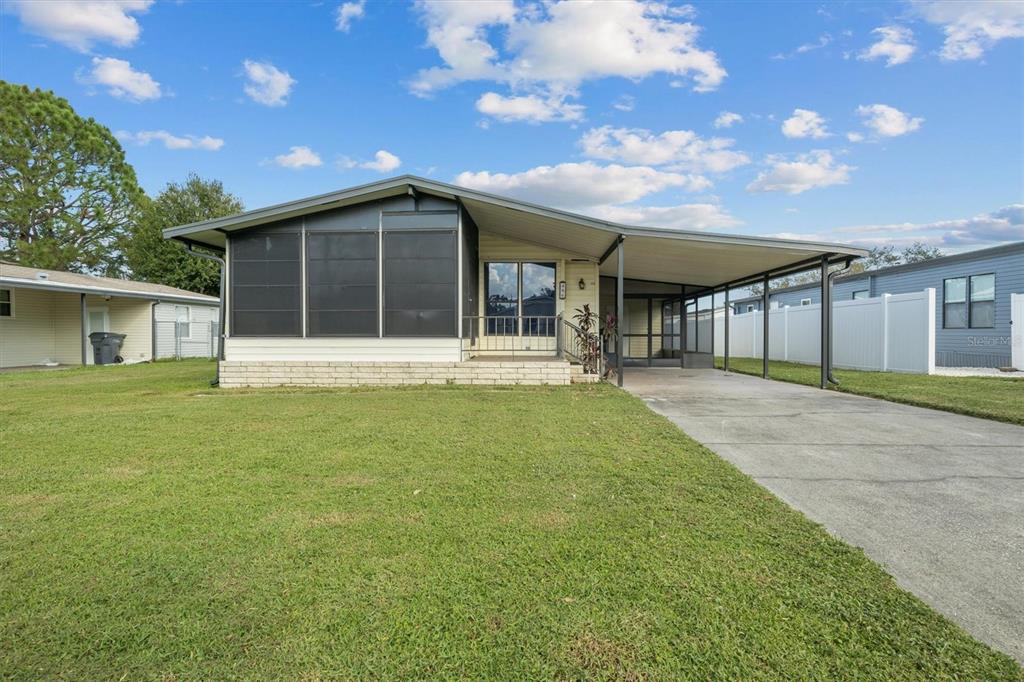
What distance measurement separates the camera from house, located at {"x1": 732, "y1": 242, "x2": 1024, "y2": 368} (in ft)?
43.9

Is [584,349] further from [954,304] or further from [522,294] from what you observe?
[954,304]

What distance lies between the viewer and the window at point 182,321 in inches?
762

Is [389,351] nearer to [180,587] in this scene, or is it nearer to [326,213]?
[326,213]

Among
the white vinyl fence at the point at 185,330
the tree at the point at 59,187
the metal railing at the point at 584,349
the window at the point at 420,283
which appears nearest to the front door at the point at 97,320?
the white vinyl fence at the point at 185,330

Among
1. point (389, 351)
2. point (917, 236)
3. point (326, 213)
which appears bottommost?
point (389, 351)

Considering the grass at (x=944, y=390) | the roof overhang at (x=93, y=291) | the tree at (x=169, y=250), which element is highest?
the tree at (x=169, y=250)

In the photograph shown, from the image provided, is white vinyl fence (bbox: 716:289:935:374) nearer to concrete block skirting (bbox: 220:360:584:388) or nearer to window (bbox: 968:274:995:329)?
window (bbox: 968:274:995:329)

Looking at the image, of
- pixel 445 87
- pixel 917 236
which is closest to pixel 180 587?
pixel 445 87

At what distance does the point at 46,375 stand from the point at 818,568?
16943 mm

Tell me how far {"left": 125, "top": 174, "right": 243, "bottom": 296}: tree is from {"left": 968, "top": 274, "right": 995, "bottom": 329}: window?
32.6 m

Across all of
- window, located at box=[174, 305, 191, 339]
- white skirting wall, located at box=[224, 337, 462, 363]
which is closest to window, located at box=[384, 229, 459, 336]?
white skirting wall, located at box=[224, 337, 462, 363]

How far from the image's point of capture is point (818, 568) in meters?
2.29

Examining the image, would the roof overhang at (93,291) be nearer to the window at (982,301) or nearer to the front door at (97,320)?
the front door at (97,320)

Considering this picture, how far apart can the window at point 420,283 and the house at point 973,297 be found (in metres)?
10.3
